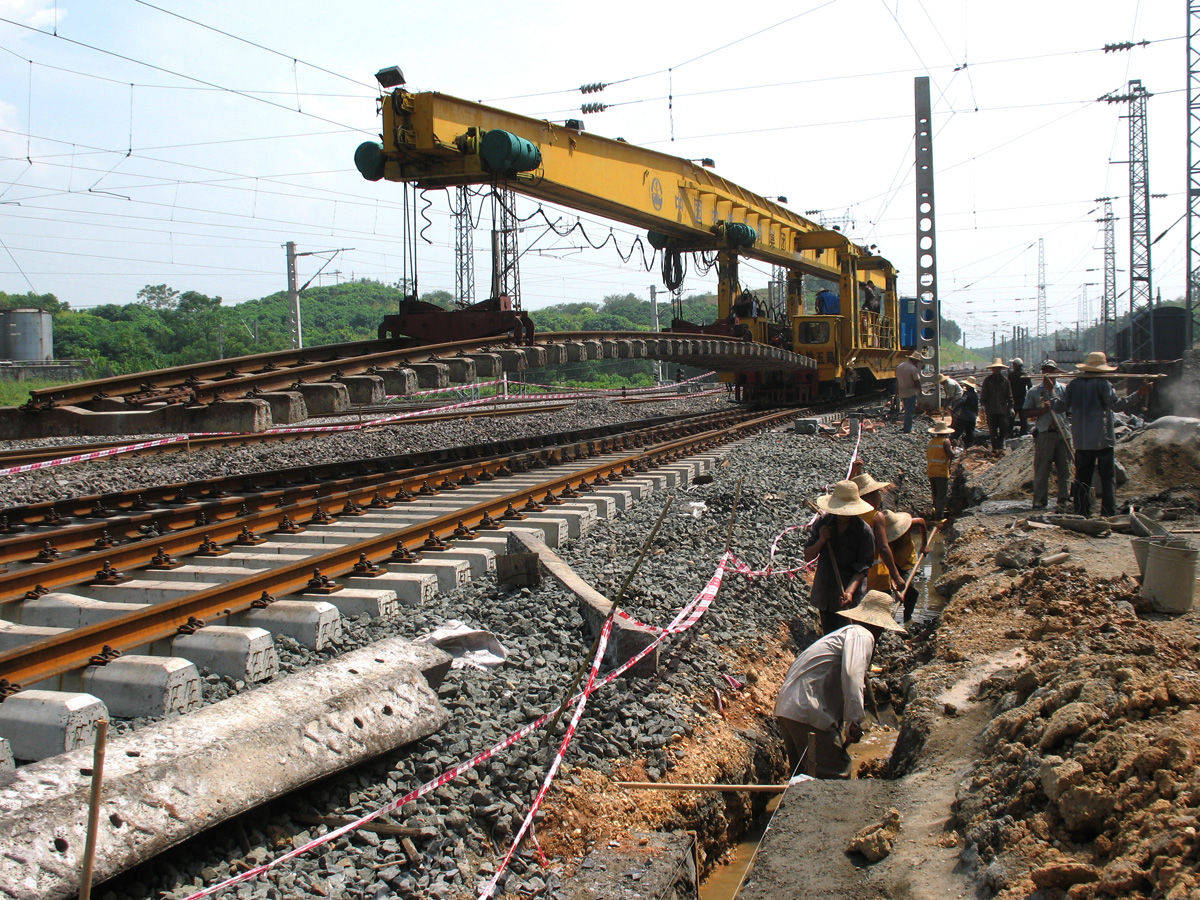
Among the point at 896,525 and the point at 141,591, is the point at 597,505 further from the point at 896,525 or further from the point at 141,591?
the point at 141,591

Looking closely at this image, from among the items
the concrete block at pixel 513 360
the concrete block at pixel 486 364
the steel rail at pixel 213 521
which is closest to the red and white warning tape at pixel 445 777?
the steel rail at pixel 213 521

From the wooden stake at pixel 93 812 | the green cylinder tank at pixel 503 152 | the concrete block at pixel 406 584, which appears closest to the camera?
the wooden stake at pixel 93 812

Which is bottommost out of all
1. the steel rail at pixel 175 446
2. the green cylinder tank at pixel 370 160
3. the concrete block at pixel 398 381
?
the steel rail at pixel 175 446

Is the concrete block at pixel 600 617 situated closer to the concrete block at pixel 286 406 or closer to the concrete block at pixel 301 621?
the concrete block at pixel 301 621

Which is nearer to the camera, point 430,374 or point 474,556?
point 474,556

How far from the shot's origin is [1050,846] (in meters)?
3.12

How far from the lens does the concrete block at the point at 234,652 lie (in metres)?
4.60

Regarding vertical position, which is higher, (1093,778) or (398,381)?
(398,381)

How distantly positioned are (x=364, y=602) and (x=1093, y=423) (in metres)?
7.01

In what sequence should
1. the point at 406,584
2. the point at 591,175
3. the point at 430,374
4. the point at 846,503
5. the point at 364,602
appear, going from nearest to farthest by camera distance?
1. the point at 364,602
2. the point at 406,584
3. the point at 846,503
4. the point at 430,374
5. the point at 591,175

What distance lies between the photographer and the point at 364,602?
5.70 metres

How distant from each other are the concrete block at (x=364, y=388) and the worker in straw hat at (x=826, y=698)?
443 centimetres

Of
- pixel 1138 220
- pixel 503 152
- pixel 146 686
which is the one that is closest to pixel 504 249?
pixel 503 152

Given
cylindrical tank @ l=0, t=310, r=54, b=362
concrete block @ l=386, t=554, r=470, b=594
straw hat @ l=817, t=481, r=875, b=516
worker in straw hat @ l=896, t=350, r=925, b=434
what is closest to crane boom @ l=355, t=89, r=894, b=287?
worker in straw hat @ l=896, t=350, r=925, b=434
